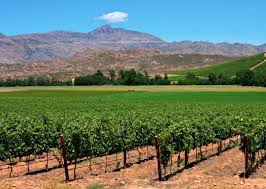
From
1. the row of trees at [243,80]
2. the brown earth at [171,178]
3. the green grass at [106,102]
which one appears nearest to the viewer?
the brown earth at [171,178]

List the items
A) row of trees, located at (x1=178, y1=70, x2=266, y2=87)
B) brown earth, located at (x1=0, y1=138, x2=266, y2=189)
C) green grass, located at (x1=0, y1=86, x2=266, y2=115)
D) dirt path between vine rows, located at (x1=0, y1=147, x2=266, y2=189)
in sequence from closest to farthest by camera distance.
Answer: dirt path between vine rows, located at (x1=0, y1=147, x2=266, y2=189) < brown earth, located at (x1=0, y1=138, x2=266, y2=189) < green grass, located at (x1=0, y1=86, x2=266, y2=115) < row of trees, located at (x1=178, y1=70, x2=266, y2=87)

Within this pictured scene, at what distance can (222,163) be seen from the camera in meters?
28.9

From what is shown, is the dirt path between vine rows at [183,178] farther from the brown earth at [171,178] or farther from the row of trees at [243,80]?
the row of trees at [243,80]

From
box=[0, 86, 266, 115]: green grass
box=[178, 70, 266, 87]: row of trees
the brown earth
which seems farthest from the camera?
box=[178, 70, 266, 87]: row of trees

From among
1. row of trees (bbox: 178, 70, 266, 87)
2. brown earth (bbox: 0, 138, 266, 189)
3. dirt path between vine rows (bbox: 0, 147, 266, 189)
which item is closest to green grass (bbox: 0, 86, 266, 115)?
brown earth (bbox: 0, 138, 266, 189)

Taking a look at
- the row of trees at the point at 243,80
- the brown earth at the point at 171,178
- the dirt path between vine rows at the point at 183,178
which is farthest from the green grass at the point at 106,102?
the row of trees at the point at 243,80

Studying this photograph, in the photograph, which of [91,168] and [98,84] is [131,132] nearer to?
[91,168]

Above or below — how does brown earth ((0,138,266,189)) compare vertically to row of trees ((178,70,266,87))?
below

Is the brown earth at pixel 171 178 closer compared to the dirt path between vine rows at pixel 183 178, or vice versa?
the dirt path between vine rows at pixel 183 178

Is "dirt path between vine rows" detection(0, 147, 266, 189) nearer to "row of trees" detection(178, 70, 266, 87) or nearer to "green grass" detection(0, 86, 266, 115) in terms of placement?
"green grass" detection(0, 86, 266, 115)

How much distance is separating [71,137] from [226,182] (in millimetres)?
10512

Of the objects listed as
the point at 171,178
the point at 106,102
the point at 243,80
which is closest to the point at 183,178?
the point at 171,178

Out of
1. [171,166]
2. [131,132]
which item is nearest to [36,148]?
[131,132]

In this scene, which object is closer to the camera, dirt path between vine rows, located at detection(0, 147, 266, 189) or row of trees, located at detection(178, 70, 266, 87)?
dirt path between vine rows, located at detection(0, 147, 266, 189)
